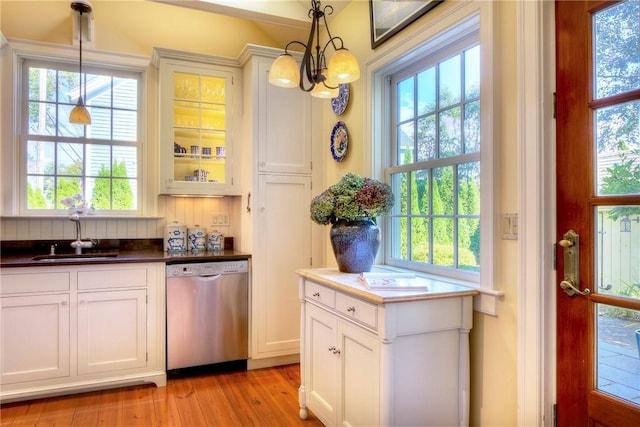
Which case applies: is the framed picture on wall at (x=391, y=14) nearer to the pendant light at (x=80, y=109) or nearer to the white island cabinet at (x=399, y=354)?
the white island cabinet at (x=399, y=354)

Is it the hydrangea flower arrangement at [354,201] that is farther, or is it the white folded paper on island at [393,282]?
the hydrangea flower arrangement at [354,201]

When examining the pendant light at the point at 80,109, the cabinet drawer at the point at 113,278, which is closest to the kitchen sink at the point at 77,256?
the cabinet drawer at the point at 113,278

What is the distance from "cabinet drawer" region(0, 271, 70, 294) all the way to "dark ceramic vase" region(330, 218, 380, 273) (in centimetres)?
185

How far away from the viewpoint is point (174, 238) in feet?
11.1

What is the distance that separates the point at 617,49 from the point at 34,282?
130 inches

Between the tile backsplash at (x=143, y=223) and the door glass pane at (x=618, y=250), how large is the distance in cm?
281

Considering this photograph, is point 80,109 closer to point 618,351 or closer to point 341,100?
point 341,100

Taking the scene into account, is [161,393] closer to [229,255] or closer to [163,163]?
[229,255]

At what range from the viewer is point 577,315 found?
1485 millimetres

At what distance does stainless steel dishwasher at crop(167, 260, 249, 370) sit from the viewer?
2.93 m

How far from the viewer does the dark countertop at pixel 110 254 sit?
8.69 ft

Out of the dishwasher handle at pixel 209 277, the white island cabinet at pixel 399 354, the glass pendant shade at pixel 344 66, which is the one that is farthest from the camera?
the dishwasher handle at pixel 209 277

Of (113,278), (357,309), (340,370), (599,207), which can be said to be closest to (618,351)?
(599,207)

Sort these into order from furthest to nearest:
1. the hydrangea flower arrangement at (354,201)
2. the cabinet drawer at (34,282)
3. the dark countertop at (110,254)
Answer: the dark countertop at (110,254) → the cabinet drawer at (34,282) → the hydrangea flower arrangement at (354,201)
